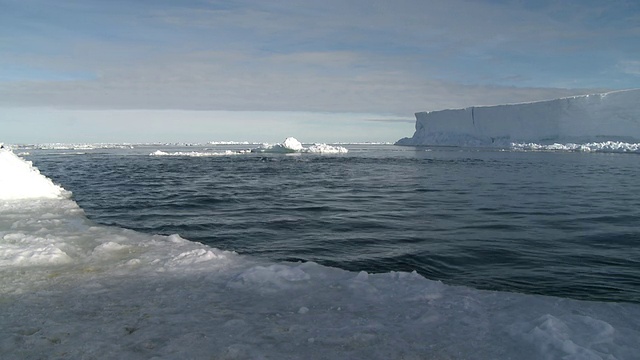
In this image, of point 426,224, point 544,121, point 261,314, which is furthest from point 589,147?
point 261,314

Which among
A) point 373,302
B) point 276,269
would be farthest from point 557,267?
point 276,269

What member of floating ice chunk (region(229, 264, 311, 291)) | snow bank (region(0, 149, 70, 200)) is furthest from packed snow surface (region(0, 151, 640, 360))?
snow bank (region(0, 149, 70, 200))

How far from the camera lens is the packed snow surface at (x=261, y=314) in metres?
2.53

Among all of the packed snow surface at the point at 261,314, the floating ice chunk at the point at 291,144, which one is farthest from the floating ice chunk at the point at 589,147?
the packed snow surface at the point at 261,314

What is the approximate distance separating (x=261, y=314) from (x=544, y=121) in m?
46.3

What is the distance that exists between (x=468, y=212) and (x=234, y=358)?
718 cm

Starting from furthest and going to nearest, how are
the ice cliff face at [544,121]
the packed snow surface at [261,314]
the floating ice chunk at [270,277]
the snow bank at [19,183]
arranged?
the ice cliff face at [544,121] < the snow bank at [19,183] < the floating ice chunk at [270,277] < the packed snow surface at [261,314]

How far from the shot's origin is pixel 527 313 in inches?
124

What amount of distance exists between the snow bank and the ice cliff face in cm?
4067

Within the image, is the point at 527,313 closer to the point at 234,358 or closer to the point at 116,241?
the point at 234,358

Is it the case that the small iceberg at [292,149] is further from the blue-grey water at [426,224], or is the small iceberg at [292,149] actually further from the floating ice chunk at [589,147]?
the blue-grey water at [426,224]

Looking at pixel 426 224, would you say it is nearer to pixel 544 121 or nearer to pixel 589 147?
pixel 589 147

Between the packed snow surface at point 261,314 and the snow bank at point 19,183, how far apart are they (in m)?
4.99

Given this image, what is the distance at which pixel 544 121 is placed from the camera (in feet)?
141
